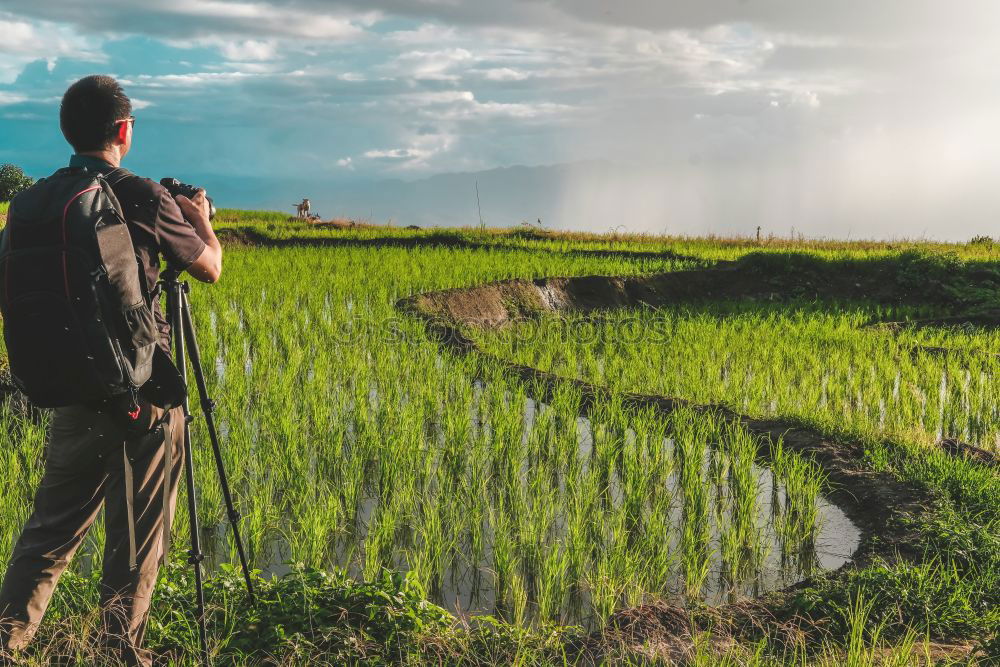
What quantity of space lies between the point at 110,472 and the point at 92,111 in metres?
1.07

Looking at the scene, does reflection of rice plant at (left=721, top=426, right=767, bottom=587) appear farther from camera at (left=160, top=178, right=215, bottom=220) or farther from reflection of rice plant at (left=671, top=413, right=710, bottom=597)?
camera at (left=160, top=178, right=215, bottom=220)

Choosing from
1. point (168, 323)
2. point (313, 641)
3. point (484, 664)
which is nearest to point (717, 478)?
point (484, 664)

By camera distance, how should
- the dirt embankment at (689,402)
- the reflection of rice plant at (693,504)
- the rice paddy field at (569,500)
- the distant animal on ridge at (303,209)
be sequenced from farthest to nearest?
the distant animal on ridge at (303,209)
the reflection of rice plant at (693,504)
the dirt embankment at (689,402)
the rice paddy field at (569,500)

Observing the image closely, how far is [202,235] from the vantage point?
103 inches

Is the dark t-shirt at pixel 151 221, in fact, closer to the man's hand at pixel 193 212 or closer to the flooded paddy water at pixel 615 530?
the man's hand at pixel 193 212

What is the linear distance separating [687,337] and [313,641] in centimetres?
655

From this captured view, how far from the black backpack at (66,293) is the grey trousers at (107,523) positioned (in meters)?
0.20

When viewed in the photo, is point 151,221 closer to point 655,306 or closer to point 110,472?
point 110,472

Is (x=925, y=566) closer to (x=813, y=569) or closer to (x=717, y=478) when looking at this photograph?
(x=813, y=569)

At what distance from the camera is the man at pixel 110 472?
2361 millimetres

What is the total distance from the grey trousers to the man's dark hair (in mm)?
801

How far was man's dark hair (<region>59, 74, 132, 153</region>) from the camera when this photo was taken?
235cm

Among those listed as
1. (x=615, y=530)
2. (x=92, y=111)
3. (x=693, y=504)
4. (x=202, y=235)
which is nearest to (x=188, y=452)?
(x=202, y=235)

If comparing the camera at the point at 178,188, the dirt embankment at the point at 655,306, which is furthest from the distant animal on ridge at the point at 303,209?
the camera at the point at 178,188
